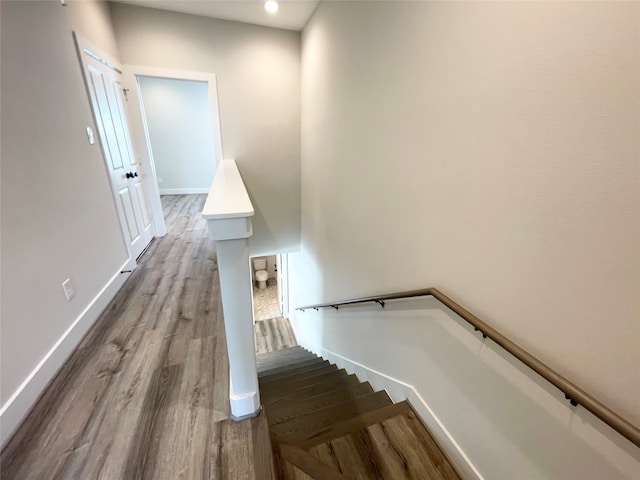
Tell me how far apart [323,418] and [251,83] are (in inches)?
144

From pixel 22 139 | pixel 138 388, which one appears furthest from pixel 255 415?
pixel 22 139

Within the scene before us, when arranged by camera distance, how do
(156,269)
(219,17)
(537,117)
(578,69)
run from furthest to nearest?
(219,17)
(156,269)
(537,117)
(578,69)

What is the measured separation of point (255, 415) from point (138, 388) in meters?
0.68

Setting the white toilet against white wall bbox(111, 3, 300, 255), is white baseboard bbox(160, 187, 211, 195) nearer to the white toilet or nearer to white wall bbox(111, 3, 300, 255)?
the white toilet

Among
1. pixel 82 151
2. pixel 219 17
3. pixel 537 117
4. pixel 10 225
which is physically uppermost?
pixel 219 17

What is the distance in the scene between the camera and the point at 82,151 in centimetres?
203

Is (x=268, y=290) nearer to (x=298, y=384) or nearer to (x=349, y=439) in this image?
(x=298, y=384)

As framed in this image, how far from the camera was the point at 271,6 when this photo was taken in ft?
9.14

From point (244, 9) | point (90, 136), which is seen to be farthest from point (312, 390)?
point (244, 9)

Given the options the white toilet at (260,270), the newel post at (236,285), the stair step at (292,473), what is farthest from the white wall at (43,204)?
the white toilet at (260,270)

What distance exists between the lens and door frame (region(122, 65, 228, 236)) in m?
3.08

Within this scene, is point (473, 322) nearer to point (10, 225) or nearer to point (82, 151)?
point (10, 225)

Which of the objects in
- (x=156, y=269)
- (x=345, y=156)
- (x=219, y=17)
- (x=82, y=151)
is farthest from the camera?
(x=219, y=17)

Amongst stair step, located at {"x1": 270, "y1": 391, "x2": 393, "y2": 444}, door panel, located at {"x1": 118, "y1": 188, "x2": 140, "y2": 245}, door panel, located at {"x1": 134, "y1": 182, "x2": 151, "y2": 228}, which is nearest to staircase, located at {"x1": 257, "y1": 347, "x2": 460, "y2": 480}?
stair step, located at {"x1": 270, "y1": 391, "x2": 393, "y2": 444}
